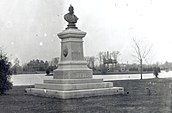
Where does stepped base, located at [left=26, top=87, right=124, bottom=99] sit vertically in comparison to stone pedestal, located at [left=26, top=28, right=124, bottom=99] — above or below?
below

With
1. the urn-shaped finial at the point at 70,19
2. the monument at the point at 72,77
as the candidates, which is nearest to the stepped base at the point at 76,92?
the monument at the point at 72,77

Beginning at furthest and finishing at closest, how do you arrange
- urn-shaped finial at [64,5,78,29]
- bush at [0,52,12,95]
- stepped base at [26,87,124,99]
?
urn-shaped finial at [64,5,78,29] → bush at [0,52,12,95] → stepped base at [26,87,124,99]

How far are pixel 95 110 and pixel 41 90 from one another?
836cm

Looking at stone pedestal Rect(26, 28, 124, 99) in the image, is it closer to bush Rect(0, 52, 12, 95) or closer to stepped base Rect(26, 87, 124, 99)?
stepped base Rect(26, 87, 124, 99)

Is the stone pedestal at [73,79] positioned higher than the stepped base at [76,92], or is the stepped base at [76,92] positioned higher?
the stone pedestal at [73,79]

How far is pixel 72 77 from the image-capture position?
20.7 metres

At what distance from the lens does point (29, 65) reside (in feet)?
378

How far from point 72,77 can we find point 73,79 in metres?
0.52

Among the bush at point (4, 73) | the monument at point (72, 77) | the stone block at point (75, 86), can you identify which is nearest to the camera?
the stone block at point (75, 86)

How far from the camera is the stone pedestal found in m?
19.0

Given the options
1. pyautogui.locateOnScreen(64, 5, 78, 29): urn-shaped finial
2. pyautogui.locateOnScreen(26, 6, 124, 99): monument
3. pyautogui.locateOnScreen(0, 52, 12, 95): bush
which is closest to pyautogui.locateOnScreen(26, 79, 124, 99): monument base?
pyautogui.locateOnScreen(26, 6, 124, 99): monument

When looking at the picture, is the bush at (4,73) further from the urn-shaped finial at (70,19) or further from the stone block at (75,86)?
the urn-shaped finial at (70,19)

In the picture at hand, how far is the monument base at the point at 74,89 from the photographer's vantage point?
60.5ft

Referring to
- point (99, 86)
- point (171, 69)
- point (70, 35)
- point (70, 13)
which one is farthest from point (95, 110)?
point (171, 69)
